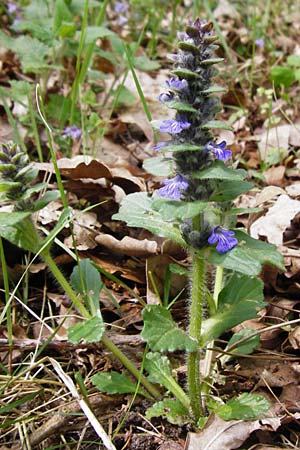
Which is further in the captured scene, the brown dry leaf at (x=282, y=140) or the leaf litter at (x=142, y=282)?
the brown dry leaf at (x=282, y=140)

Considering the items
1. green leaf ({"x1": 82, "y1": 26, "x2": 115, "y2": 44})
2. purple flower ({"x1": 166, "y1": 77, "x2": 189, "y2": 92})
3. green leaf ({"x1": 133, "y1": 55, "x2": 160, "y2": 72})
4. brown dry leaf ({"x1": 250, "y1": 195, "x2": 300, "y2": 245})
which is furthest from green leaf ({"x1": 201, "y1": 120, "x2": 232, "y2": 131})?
green leaf ({"x1": 133, "y1": 55, "x2": 160, "y2": 72})

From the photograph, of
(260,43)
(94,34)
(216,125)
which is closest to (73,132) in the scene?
(94,34)

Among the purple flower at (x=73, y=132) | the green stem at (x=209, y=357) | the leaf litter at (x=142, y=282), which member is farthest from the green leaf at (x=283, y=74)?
the green stem at (x=209, y=357)

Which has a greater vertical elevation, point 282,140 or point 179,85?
point 179,85

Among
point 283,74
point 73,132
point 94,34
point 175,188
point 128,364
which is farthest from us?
point 283,74

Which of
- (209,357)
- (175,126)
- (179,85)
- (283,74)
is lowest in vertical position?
(209,357)

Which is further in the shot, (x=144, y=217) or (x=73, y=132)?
(x=73, y=132)

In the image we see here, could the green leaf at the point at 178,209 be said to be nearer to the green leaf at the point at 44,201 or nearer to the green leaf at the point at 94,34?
the green leaf at the point at 44,201

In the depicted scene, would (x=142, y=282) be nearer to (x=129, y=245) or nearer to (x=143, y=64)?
(x=129, y=245)
